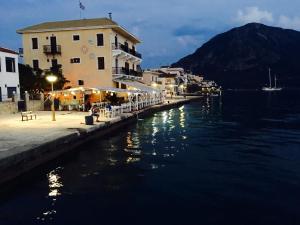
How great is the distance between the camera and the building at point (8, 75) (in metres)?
35.5

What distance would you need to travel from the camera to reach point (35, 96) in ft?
133

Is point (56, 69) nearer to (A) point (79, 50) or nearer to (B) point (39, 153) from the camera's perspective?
(A) point (79, 50)

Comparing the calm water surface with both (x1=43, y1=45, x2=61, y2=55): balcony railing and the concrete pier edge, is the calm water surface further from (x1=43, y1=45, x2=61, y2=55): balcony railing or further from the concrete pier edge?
(x1=43, y1=45, x2=61, y2=55): balcony railing

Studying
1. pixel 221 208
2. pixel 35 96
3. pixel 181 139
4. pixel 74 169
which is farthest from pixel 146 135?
pixel 35 96

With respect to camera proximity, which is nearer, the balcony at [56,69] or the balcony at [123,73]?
the balcony at [123,73]

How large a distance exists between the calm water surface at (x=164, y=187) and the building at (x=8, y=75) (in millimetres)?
19230

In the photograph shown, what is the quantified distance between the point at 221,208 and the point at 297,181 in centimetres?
424

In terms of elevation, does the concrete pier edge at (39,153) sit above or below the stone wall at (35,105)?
below

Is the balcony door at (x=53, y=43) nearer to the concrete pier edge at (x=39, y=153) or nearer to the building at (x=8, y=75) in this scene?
the building at (x=8, y=75)

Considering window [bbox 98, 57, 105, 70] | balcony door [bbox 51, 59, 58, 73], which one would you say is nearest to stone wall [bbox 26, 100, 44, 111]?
balcony door [bbox 51, 59, 58, 73]

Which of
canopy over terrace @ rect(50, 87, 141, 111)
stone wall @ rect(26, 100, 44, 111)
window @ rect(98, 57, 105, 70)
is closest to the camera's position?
canopy over terrace @ rect(50, 87, 141, 111)

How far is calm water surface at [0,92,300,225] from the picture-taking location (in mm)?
10023

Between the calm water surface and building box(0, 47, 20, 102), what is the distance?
1923 centimetres

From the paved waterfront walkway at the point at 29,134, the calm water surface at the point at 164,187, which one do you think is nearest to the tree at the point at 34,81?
the paved waterfront walkway at the point at 29,134
